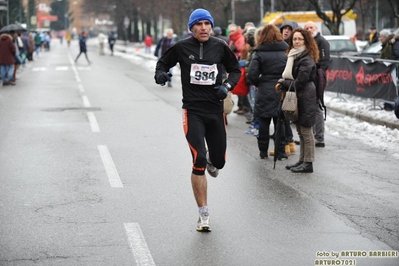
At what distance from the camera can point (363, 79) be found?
55.7 ft

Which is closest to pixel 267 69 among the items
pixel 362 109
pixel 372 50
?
pixel 362 109

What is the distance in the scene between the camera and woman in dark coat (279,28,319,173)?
9.66 metres

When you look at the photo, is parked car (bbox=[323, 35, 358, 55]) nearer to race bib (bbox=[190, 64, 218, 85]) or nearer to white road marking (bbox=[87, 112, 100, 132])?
white road marking (bbox=[87, 112, 100, 132])

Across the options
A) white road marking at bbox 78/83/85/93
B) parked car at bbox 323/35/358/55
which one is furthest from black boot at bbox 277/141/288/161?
parked car at bbox 323/35/358/55

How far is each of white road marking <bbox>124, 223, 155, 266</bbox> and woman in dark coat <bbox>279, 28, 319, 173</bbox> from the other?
3.45 metres

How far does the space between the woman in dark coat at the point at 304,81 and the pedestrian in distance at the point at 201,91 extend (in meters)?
2.76

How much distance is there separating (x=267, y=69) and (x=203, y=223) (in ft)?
14.4

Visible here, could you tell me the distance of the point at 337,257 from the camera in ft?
19.7

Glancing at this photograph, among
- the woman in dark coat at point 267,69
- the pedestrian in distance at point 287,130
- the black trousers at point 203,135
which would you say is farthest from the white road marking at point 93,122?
the black trousers at point 203,135

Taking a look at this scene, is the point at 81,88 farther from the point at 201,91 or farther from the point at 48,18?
the point at 48,18

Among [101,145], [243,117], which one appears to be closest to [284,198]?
[101,145]

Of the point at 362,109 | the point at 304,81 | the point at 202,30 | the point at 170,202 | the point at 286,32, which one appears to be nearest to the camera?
the point at 202,30

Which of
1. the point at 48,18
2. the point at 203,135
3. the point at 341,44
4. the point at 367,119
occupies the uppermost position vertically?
the point at 48,18

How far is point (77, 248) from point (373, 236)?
8.08ft
